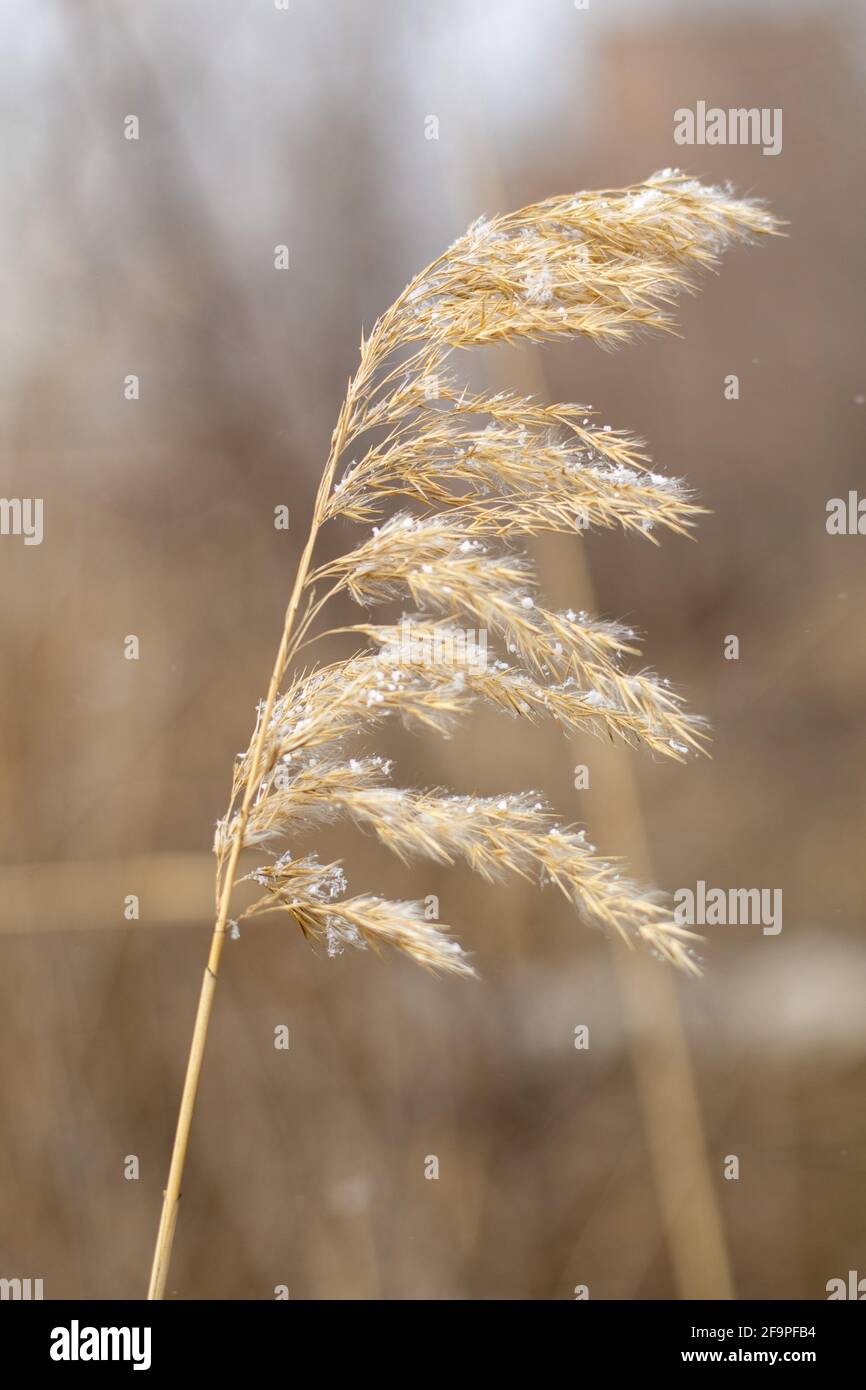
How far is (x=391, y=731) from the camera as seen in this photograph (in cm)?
126

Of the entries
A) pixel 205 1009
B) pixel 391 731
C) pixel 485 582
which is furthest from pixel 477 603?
pixel 391 731

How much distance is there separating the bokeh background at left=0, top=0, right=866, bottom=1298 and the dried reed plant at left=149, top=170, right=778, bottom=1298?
19.4 inches

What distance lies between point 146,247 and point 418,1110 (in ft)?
3.80

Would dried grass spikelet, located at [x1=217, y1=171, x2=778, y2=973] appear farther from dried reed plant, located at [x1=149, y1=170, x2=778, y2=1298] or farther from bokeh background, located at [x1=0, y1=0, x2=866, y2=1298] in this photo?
Answer: bokeh background, located at [x1=0, y1=0, x2=866, y2=1298]

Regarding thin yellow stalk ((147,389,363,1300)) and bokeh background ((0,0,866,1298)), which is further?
bokeh background ((0,0,866,1298))

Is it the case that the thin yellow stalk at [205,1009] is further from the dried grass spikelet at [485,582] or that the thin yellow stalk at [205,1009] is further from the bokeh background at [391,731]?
the bokeh background at [391,731]

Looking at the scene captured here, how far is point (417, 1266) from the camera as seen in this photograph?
125 centimetres

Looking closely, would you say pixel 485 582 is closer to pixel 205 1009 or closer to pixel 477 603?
pixel 477 603

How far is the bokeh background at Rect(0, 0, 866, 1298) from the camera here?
4.04 feet

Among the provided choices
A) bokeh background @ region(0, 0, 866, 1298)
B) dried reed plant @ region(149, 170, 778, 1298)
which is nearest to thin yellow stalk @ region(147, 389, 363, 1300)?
dried reed plant @ region(149, 170, 778, 1298)

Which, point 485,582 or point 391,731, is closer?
point 485,582

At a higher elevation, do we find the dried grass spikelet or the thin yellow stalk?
the dried grass spikelet

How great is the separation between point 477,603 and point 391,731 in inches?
24.1
